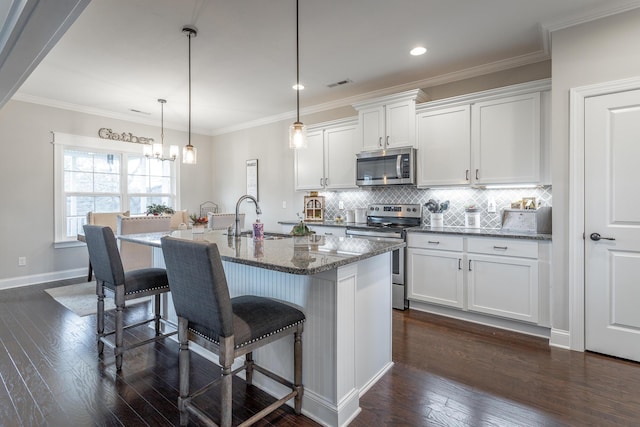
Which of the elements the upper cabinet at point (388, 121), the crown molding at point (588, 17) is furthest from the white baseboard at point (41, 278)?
the crown molding at point (588, 17)

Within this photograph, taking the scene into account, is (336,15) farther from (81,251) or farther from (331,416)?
(81,251)

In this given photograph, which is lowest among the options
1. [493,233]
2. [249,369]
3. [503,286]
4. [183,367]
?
[249,369]

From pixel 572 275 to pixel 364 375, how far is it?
196cm

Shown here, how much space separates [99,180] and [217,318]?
5.25m

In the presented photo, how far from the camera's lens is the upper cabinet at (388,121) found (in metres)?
3.87

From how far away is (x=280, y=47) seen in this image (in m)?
3.22

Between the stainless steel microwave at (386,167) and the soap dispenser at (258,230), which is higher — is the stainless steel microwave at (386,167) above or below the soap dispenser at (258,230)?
above

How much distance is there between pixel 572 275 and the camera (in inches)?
105

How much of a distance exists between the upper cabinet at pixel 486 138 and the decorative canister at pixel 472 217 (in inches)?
14.6

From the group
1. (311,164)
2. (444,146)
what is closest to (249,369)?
(444,146)

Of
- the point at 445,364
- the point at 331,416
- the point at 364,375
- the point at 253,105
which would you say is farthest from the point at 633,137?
the point at 253,105

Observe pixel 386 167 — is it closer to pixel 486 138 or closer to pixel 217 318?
pixel 486 138

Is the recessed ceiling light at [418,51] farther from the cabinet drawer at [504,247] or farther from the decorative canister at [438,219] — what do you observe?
the cabinet drawer at [504,247]

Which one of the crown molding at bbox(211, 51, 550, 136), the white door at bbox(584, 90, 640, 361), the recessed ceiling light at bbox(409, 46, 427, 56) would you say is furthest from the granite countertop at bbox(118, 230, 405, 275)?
the crown molding at bbox(211, 51, 550, 136)
